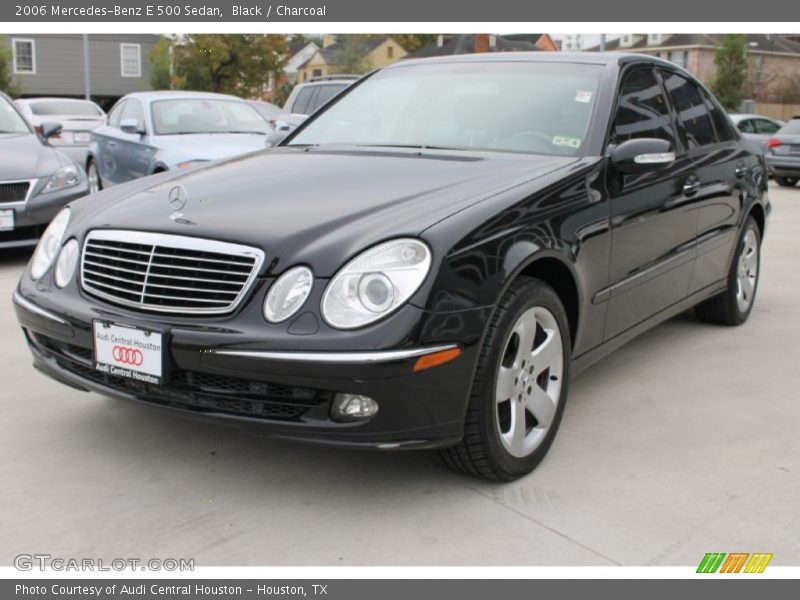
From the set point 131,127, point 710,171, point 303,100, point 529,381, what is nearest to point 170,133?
point 131,127

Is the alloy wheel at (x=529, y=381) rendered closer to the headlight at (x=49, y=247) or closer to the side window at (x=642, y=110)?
the side window at (x=642, y=110)

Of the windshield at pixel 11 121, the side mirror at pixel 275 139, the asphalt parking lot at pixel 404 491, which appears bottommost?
the asphalt parking lot at pixel 404 491

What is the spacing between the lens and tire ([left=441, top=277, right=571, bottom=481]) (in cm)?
307

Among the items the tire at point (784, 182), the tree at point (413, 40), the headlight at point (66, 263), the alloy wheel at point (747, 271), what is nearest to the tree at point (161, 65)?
the tire at point (784, 182)

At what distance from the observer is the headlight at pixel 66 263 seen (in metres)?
3.47

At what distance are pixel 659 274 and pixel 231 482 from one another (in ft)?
7.26

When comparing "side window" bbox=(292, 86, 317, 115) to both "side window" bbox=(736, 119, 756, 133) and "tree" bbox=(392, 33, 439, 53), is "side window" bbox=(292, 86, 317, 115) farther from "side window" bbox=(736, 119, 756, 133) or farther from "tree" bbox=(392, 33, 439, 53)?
"tree" bbox=(392, 33, 439, 53)

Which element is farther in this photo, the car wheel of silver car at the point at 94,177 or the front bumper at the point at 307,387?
the car wheel of silver car at the point at 94,177

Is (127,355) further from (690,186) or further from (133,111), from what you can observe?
(133,111)

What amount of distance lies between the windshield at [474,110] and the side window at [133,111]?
587cm

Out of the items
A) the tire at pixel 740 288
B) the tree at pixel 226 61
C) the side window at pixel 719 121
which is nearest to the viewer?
the side window at pixel 719 121

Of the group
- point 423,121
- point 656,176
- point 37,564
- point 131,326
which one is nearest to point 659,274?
point 656,176

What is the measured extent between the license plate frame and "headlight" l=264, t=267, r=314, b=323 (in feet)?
1.22

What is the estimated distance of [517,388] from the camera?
10.8 feet
